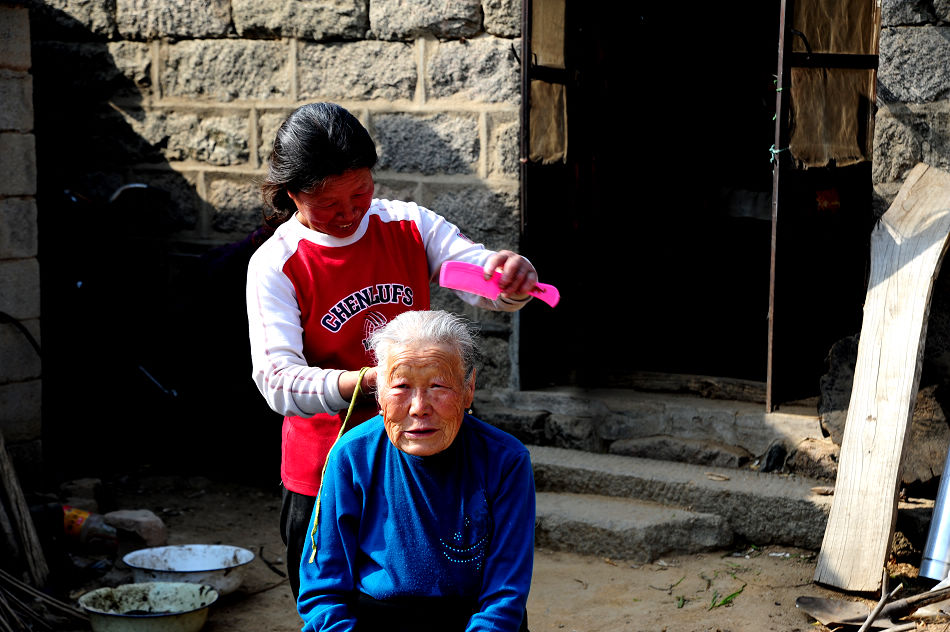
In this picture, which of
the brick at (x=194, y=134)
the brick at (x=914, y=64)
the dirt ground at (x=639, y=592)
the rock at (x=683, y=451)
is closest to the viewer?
the dirt ground at (x=639, y=592)

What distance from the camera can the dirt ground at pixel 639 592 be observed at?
386cm

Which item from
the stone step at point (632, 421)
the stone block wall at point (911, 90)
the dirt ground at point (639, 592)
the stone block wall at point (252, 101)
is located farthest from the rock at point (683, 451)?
the stone block wall at point (911, 90)

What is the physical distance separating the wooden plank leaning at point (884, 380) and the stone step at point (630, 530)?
1.89ft

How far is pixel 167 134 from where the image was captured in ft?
19.2

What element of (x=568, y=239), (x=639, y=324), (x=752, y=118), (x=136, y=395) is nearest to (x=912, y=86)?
(x=568, y=239)

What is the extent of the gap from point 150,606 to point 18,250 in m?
1.91

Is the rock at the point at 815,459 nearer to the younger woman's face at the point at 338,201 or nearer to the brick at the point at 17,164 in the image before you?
the younger woman's face at the point at 338,201

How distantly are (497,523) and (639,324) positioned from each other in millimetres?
4571

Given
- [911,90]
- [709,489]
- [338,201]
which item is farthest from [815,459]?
[338,201]

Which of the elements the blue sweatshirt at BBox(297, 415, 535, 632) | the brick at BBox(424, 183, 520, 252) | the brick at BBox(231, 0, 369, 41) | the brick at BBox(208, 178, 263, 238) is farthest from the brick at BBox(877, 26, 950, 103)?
the brick at BBox(208, 178, 263, 238)

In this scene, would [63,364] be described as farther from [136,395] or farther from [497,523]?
[497,523]

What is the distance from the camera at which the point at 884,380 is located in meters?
4.08

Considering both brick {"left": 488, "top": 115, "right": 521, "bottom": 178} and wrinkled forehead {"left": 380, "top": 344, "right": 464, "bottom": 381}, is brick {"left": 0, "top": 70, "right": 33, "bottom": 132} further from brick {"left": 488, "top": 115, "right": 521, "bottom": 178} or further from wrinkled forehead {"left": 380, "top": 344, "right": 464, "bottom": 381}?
wrinkled forehead {"left": 380, "top": 344, "right": 464, "bottom": 381}

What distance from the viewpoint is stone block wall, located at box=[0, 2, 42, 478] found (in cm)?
480
